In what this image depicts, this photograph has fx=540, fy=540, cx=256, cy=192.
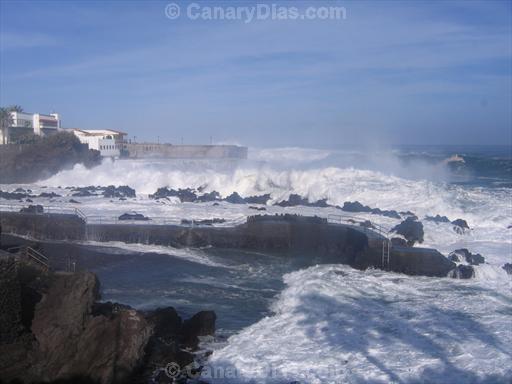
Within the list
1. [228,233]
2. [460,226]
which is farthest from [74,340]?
[460,226]

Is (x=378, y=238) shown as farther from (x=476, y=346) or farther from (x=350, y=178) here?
(x=350, y=178)

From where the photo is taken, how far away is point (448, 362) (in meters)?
8.56

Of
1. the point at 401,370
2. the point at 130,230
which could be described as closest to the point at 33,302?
the point at 401,370

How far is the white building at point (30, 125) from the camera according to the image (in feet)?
186

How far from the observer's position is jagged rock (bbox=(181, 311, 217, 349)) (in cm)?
956

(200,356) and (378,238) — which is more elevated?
(378,238)

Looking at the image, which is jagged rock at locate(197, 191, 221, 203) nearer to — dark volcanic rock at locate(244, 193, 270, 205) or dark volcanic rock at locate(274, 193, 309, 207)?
dark volcanic rock at locate(244, 193, 270, 205)

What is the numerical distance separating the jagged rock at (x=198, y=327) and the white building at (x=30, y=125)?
50540mm

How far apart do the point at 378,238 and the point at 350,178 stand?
1830 centimetres

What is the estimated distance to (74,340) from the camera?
8203mm

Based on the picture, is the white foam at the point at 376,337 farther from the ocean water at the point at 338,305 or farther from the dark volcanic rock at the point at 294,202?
the dark volcanic rock at the point at 294,202

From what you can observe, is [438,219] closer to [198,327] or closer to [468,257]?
[468,257]
